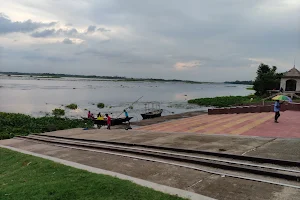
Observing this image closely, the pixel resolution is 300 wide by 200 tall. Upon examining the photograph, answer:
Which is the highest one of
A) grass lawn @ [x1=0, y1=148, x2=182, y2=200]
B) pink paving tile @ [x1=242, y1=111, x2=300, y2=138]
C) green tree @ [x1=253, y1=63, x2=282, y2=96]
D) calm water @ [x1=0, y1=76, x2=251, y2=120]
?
green tree @ [x1=253, y1=63, x2=282, y2=96]

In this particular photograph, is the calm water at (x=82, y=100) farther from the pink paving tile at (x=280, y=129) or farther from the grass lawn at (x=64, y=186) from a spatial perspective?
the grass lawn at (x=64, y=186)

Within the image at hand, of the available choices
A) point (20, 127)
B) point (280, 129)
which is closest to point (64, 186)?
point (280, 129)

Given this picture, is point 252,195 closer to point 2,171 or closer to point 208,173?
point 208,173

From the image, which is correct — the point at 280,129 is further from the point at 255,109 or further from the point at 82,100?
the point at 82,100

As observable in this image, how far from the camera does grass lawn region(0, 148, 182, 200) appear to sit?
18.8ft

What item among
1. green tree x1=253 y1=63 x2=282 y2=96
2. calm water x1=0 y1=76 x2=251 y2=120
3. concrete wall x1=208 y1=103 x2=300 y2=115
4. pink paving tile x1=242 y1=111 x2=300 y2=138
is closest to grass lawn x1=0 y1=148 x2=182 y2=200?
pink paving tile x1=242 y1=111 x2=300 y2=138

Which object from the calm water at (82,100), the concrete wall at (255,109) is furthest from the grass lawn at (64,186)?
the calm water at (82,100)

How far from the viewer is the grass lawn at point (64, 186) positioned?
5.72 m

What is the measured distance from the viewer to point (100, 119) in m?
27.8

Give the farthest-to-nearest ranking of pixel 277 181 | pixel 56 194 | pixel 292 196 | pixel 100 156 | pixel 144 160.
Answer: pixel 100 156 < pixel 144 160 < pixel 277 181 < pixel 56 194 < pixel 292 196

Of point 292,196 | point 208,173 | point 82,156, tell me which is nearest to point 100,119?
point 82,156

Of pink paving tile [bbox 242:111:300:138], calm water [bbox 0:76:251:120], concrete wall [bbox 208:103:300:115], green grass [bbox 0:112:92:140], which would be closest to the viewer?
pink paving tile [bbox 242:111:300:138]

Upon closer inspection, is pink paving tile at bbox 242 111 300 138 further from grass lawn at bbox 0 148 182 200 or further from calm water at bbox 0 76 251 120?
calm water at bbox 0 76 251 120

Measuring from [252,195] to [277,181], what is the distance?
1.13 metres
